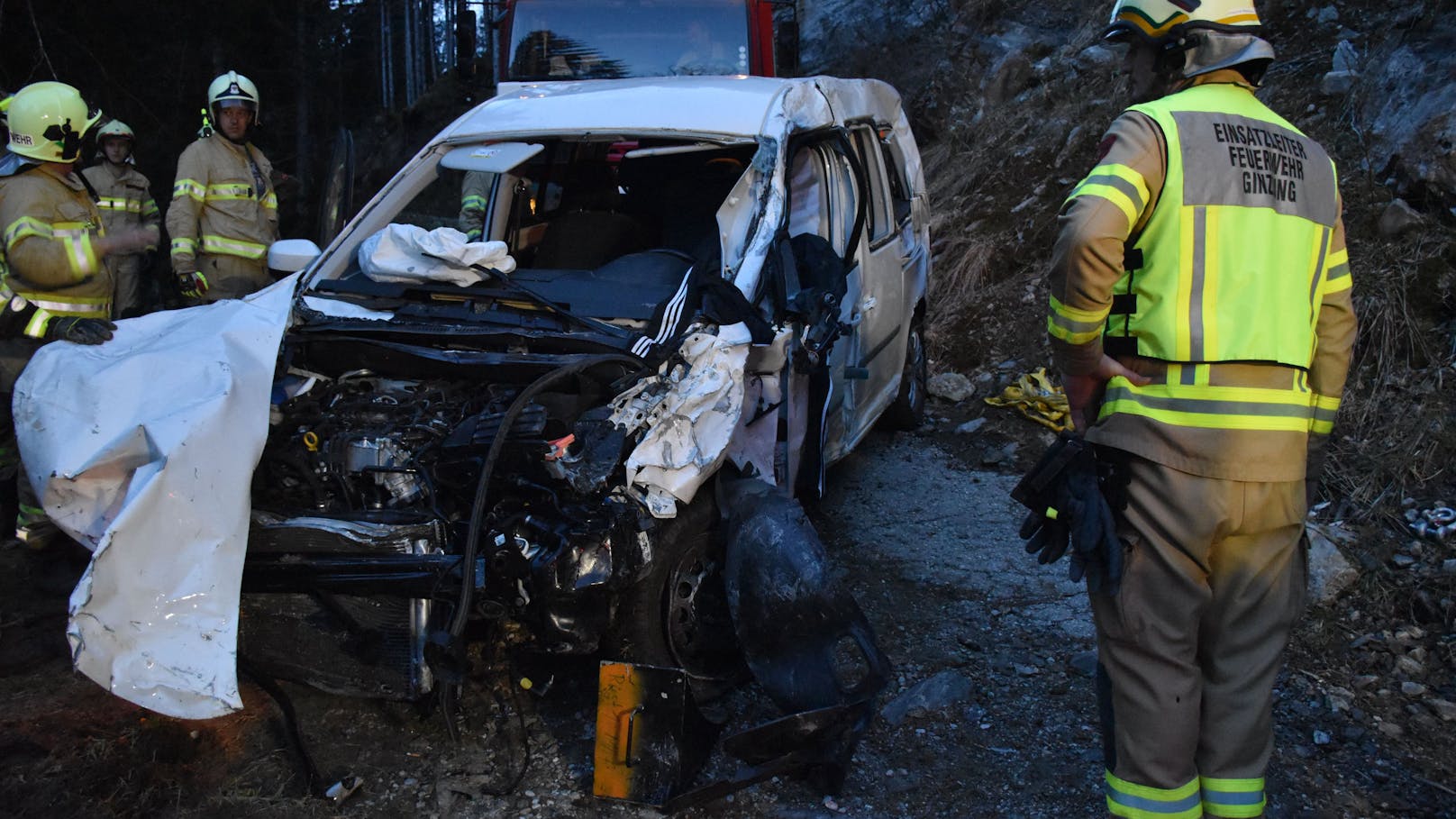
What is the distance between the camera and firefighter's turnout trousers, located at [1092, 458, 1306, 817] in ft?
7.45

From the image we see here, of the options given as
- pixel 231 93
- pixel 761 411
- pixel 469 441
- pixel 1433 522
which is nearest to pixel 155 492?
pixel 469 441

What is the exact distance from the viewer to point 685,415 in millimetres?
3107

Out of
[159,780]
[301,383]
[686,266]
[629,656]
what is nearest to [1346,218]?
[686,266]

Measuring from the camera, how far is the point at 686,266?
395 cm

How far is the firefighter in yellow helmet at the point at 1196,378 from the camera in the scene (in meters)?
2.21

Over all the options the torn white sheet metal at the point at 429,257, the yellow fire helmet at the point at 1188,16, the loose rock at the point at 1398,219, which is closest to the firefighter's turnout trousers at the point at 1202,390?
the yellow fire helmet at the point at 1188,16

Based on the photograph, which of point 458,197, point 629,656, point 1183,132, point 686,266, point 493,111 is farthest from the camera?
point 458,197

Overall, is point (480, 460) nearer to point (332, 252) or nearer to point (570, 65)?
point (332, 252)

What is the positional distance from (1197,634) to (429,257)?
2654 mm

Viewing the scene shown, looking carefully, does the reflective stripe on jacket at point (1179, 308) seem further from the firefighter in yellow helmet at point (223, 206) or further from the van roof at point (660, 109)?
the firefighter in yellow helmet at point (223, 206)

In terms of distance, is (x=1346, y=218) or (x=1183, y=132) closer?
(x=1183, y=132)

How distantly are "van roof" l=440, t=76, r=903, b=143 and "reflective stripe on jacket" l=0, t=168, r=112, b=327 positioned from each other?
1.59 metres

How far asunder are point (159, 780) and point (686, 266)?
7.40 feet

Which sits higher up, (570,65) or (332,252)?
(570,65)
